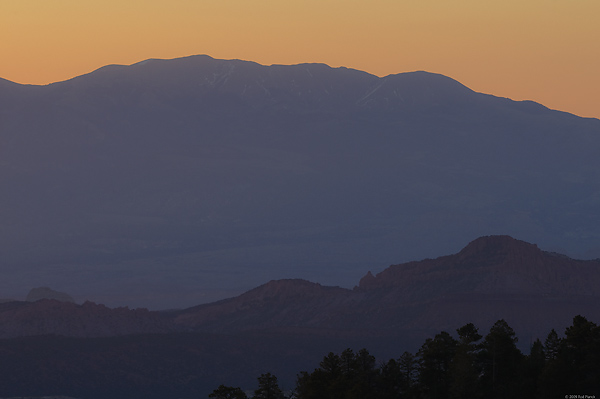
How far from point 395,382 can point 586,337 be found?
32.5 ft

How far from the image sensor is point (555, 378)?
60.8 meters

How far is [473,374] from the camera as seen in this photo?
61.1 m

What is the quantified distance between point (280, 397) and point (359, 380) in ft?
14.5

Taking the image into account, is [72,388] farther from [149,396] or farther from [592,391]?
[592,391]

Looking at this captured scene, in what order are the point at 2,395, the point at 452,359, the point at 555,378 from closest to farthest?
the point at 555,378 < the point at 452,359 < the point at 2,395

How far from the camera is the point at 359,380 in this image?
65688 millimetres

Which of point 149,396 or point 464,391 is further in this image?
point 149,396

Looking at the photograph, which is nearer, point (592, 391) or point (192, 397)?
point (592, 391)

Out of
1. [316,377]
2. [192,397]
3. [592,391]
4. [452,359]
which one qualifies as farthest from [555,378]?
[192,397]

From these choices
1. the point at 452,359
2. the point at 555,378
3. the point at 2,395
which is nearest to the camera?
the point at 555,378

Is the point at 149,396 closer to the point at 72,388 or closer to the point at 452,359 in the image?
the point at 72,388

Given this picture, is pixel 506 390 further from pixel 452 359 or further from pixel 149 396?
pixel 149 396

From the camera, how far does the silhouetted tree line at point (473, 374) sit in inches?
2398

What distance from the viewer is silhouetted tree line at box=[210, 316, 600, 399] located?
200 feet
